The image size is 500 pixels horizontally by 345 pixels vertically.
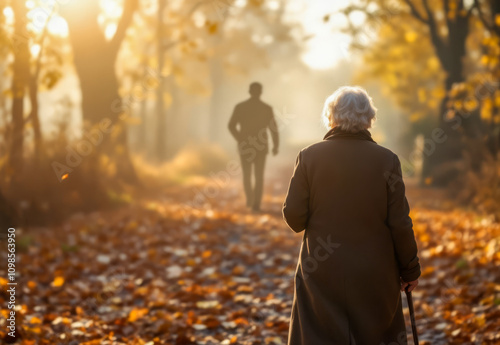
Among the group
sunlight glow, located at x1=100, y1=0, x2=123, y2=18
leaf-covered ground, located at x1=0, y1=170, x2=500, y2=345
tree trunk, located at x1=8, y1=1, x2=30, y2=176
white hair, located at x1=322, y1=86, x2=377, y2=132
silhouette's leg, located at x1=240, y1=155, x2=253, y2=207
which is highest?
sunlight glow, located at x1=100, y1=0, x2=123, y2=18

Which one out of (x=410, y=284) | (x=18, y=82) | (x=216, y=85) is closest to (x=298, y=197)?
(x=410, y=284)

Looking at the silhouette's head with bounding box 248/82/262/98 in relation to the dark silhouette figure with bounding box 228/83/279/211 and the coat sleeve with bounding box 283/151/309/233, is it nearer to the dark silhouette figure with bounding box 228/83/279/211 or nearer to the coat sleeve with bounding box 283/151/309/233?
the dark silhouette figure with bounding box 228/83/279/211

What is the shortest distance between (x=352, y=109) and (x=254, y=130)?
1087 millimetres

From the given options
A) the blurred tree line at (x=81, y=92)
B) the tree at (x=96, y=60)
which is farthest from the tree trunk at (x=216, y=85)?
the tree at (x=96, y=60)

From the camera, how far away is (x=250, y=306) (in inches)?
252

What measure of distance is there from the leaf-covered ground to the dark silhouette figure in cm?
154

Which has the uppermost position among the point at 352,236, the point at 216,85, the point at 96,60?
the point at 216,85

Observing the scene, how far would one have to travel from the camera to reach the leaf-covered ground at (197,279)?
555 centimetres

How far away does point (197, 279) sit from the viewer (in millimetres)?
7520

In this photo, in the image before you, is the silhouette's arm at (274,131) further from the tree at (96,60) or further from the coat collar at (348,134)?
the tree at (96,60)

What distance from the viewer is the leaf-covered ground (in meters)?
5.55

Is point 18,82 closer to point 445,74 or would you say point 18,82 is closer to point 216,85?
point 445,74

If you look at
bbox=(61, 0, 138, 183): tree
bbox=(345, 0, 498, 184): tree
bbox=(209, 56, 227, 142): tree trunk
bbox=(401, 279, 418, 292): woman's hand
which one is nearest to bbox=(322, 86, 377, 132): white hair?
bbox=(401, 279, 418, 292): woman's hand

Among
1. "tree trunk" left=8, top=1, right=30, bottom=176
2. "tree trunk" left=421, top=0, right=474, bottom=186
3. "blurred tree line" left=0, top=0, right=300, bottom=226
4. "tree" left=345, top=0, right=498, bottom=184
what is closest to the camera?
"tree trunk" left=8, top=1, right=30, bottom=176
